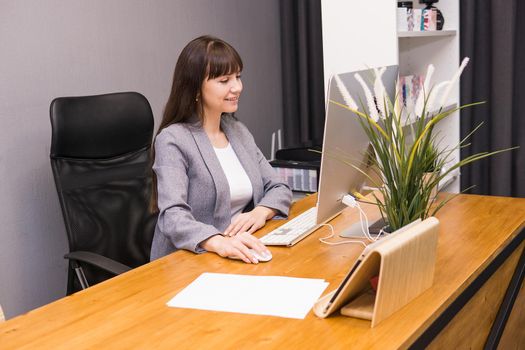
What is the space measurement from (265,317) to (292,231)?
0.60 meters

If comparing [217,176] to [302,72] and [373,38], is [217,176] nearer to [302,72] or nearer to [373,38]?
[373,38]

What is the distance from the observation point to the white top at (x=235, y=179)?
219 centimetres

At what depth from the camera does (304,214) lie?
6.95 ft

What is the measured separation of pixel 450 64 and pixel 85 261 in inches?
87.4

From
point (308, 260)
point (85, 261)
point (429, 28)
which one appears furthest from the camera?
point (429, 28)

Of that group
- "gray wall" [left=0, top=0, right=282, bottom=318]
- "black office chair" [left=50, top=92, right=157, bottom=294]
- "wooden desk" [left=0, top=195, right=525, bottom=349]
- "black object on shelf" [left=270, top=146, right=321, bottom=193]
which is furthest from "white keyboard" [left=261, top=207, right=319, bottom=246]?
"gray wall" [left=0, top=0, right=282, bottom=318]

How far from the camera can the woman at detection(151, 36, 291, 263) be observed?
6.63ft

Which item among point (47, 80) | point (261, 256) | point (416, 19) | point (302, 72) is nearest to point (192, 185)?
point (261, 256)

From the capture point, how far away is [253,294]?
146 centimetres

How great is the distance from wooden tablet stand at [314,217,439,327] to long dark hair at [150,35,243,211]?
97 centimetres

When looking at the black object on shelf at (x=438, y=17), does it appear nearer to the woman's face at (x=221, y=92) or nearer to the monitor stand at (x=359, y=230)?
the woman's face at (x=221, y=92)

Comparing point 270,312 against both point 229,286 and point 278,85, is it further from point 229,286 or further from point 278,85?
point 278,85

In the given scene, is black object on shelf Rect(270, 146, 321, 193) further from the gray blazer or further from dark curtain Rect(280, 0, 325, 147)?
the gray blazer

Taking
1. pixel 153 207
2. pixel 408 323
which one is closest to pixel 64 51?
pixel 153 207
